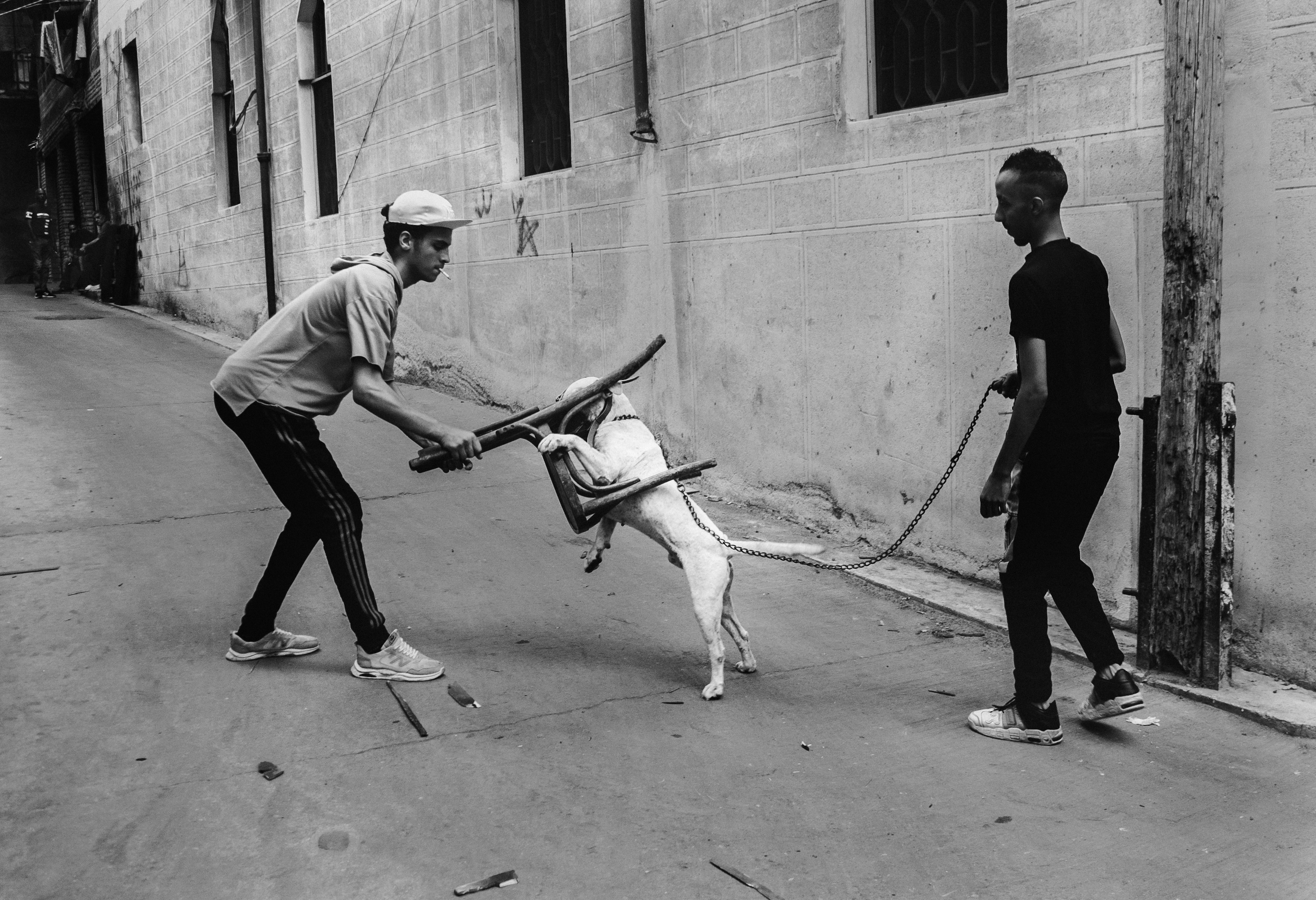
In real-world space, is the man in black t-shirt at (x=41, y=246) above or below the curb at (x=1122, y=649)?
above

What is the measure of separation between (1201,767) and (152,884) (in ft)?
9.85

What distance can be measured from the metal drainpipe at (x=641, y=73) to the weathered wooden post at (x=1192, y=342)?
3781 millimetres

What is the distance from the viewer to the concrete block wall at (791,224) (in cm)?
491

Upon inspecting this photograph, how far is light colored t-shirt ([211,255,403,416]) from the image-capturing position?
4.44 meters

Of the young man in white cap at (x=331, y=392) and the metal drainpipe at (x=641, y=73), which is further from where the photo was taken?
the metal drainpipe at (x=641, y=73)

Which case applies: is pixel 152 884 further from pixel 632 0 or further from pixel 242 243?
pixel 242 243

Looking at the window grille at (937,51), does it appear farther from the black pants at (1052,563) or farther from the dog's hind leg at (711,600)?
the dog's hind leg at (711,600)

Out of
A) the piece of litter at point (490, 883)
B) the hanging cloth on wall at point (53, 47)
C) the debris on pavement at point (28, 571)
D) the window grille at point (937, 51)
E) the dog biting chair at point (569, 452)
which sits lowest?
the piece of litter at point (490, 883)

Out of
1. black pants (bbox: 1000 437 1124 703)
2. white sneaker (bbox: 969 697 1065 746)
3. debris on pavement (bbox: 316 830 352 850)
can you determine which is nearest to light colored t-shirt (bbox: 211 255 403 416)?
debris on pavement (bbox: 316 830 352 850)

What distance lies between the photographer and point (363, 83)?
1152 centimetres

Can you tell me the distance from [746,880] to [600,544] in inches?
65.8

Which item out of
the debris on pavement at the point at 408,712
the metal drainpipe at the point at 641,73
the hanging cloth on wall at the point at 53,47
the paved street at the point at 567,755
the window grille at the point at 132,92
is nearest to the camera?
the paved street at the point at 567,755

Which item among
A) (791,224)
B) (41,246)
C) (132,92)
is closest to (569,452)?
(791,224)

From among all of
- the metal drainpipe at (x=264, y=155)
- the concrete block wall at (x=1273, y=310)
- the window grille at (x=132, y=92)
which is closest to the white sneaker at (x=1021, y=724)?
the concrete block wall at (x=1273, y=310)
